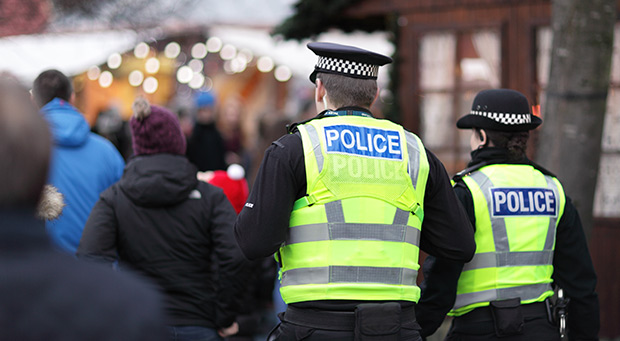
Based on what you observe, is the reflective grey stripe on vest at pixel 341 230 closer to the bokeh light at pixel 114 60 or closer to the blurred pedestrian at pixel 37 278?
the blurred pedestrian at pixel 37 278

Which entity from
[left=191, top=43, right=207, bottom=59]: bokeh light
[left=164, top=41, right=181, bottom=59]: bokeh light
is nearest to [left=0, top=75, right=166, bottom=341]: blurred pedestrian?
[left=191, top=43, right=207, bottom=59]: bokeh light

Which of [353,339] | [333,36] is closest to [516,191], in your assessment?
[353,339]

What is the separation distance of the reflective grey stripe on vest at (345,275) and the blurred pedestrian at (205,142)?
6.14m

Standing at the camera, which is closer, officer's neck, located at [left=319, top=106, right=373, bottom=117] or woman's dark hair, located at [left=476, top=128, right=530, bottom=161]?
officer's neck, located at [left=319, top=106, right=373, bottom=117]

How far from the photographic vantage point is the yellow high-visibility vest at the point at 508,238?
3.80 meters

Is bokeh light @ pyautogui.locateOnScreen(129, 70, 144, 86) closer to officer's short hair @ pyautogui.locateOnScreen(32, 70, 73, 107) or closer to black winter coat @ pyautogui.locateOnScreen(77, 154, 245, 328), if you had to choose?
officer's short hair @ pyautogui.locateOnScreen(32, 70, 73, 107)

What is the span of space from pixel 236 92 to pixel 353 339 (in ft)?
51.6

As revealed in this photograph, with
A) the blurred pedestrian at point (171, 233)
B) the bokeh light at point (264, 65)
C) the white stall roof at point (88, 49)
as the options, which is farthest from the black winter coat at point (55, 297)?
the bokeh light at point (264, 65)

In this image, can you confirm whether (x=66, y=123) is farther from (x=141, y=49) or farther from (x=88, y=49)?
(x=88, y=49)

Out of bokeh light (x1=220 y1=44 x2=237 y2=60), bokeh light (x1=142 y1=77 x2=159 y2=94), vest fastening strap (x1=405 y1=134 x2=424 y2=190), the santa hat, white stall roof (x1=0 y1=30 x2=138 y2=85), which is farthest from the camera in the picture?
bokeh light (x1=142 y1=77 x2=159 y2=94)

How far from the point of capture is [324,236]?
3115 mm

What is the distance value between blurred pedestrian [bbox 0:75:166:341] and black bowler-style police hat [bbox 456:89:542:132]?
2639mm

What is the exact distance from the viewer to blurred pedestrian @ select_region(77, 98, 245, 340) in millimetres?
4230

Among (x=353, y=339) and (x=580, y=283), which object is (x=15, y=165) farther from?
(x=580, y=283)
